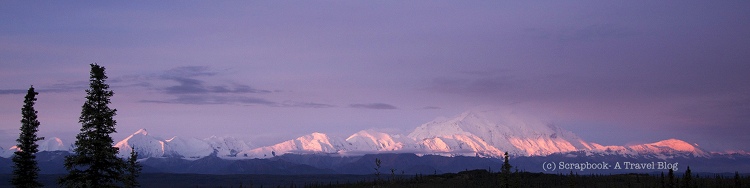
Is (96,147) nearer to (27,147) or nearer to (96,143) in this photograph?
(96,143)

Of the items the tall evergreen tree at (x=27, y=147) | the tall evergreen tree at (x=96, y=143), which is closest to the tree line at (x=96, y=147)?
the tall evergreen tree at (x=96, y=143)

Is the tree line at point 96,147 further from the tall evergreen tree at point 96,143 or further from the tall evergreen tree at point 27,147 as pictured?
the tall evergreen tree at point 27,147

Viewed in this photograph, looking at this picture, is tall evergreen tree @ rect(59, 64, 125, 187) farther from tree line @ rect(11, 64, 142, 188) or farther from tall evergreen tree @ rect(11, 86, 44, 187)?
tall evergreen tree @ rect(11, 86, 44, 187)

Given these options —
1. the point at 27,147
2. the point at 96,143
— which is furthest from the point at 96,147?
the point at 27,147

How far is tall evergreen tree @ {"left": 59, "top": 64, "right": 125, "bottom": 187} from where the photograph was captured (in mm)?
48625

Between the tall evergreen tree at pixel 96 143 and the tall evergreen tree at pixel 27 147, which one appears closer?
the tall evergreen tree at pixel 96 143

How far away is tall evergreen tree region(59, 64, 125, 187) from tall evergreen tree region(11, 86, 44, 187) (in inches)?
598

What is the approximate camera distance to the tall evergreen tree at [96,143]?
4862 centimetres

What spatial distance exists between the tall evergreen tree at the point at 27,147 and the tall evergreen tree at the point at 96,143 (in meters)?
15.2

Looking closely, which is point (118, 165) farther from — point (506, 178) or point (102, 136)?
point (506, 178)

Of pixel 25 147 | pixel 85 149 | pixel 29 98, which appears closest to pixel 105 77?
pixel 85 149

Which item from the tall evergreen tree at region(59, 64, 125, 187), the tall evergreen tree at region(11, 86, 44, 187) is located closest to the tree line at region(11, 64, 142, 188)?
the tall evergreen tree at region(59, 64, 125, 187)

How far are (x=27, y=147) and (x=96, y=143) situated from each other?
18928 mm

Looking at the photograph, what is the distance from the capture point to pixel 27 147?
209 ft
